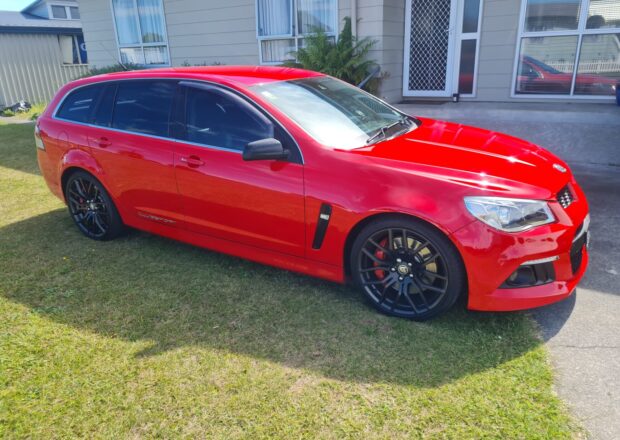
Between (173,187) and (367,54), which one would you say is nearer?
(173,187)

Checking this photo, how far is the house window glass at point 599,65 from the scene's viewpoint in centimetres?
744

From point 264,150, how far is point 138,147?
4.65ft

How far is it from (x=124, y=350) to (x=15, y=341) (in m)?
0.80

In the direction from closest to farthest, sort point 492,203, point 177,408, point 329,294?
point 177,408 < point 492,203 < point 329,294

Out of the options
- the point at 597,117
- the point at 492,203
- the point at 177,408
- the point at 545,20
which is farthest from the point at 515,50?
the point at 177,408

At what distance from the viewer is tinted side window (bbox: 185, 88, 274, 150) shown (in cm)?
362

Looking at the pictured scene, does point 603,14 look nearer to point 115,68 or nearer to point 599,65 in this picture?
point 599,65

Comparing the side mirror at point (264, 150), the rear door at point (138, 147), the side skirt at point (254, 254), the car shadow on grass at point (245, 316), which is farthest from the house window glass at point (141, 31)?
the side mirror at point (264, 150)

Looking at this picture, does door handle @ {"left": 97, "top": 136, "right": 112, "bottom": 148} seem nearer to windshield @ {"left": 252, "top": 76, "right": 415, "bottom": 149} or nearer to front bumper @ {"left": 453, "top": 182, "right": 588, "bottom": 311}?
windshield @ {"left": 252, "top": 76, "right": 415, "bottom": 149}

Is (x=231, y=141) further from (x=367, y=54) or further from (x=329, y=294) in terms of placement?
(x=367, y=54)

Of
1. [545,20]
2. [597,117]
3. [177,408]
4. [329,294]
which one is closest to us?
[177,408]

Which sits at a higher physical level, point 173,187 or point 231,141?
point 231,141

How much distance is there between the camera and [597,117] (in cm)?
677

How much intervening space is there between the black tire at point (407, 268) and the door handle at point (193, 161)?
55.5 inches
